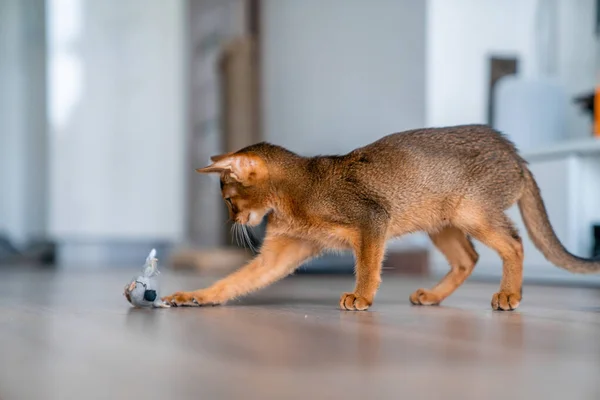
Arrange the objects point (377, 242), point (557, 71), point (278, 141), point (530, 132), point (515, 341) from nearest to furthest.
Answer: point (515, 341) → point (377, 242) → point (530, 132) → point (557, 71) → point (278, 141)

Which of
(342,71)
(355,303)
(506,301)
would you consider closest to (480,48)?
(342,71)

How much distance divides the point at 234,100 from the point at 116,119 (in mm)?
946

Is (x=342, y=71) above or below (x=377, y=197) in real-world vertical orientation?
above

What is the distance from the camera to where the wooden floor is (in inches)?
33.8

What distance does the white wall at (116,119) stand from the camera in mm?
5309

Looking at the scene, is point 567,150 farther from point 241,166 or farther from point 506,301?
point 241,166

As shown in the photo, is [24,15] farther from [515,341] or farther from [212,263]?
[515,341]

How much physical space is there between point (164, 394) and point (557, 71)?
362cm

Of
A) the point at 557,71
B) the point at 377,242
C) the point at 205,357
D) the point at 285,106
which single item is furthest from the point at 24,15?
the point at 205,357

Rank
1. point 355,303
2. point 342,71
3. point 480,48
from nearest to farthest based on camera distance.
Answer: point 355,303, point 480,48, point 342,71

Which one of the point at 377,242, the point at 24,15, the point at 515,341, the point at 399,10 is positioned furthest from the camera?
the point at 24,15

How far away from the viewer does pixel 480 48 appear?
405cm

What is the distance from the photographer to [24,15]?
21.3ft

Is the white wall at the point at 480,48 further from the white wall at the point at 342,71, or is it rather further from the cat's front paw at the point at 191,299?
the cat's front paw at the point at 191,299
